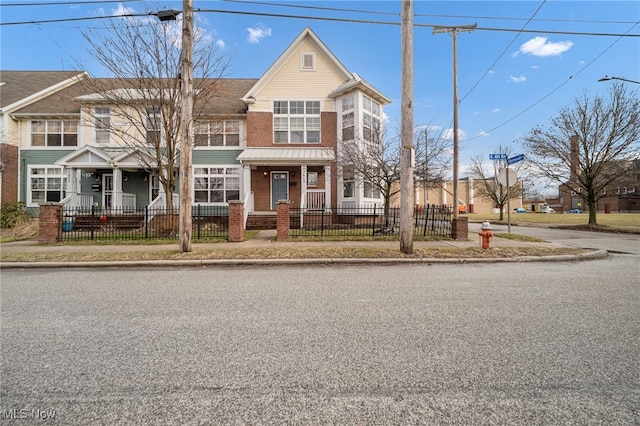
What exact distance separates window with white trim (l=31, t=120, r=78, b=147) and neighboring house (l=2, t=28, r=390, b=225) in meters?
0.05

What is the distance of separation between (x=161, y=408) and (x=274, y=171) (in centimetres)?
1675

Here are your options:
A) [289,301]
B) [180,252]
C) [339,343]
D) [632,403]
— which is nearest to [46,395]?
[339,343]

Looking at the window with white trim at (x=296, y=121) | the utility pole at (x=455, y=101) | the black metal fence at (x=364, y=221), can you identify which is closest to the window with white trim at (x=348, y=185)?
the black metal fence at (x=364, y=221)

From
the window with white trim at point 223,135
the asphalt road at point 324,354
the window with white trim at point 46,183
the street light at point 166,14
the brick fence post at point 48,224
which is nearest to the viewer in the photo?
the asphalt road at point 324,354

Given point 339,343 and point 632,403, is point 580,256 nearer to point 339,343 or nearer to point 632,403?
point 632,403

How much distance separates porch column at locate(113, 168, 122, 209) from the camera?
1694 centimetres

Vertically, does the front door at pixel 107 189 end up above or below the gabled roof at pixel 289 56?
below

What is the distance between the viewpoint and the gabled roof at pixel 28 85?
1855cm

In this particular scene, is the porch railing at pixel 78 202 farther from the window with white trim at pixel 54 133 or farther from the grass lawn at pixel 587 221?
the grass lawn at pixel 587 221

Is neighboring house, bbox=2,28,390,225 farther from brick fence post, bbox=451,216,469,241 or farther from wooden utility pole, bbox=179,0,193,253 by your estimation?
wooden utility pole, bbox=179,0,193,253

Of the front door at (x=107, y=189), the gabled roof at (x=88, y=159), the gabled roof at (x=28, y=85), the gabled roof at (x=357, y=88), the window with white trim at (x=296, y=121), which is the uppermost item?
the gabled roof at (x=28, y=85)

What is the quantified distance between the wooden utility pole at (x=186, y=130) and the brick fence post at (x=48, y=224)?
256 inches

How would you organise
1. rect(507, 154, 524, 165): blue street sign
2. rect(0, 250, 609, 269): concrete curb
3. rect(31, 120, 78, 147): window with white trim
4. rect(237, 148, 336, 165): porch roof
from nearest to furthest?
rect(0, 250, 609, 269): concrete curb
rect(507, 154, 524, 165): blue street sign
rect(237, 148, 336, 165): porch roof
rect(31, 120, 78, 147): window with white trim

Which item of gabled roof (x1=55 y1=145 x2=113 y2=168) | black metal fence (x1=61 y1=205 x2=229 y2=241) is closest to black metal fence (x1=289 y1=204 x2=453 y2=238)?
black metal fence (x1=61 y1=205 x2=229 y2=241)
